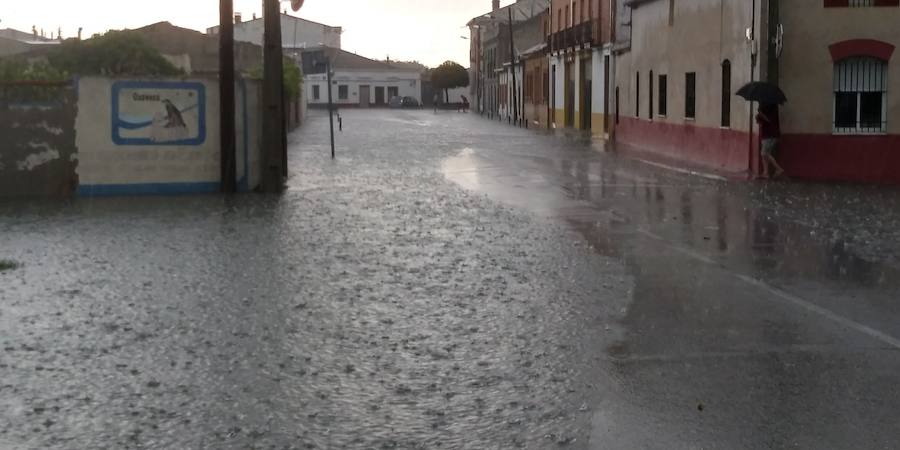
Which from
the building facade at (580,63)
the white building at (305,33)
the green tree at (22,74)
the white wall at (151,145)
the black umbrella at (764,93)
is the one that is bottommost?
the white wall at (151,145)

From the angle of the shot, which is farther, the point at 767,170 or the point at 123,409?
the point at 767,170

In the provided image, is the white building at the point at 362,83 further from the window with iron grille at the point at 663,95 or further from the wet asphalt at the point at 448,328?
the wet asphalt at the point at 448,328

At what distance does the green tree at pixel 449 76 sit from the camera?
12500 centimetres

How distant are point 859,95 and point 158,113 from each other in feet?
43.3

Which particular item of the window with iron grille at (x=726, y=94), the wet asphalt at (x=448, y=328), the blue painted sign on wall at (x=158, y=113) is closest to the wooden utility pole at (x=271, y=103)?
the blue painted sign on wall at (x=158, y=113)

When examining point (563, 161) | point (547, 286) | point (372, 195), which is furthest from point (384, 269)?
point (563, 161)

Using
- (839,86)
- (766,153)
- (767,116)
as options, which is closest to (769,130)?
(767,116)

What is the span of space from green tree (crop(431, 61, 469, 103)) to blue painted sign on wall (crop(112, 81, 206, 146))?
106 m

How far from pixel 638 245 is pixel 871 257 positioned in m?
2.42

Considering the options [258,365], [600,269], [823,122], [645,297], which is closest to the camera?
[258,365]

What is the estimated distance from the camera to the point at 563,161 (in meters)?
29.7

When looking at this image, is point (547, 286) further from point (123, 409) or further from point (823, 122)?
point (823, 122)

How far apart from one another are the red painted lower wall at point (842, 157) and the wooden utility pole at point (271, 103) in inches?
394

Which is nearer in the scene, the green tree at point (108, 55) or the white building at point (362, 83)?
the green tree at point (108, 55)
